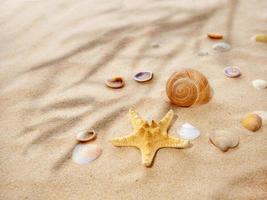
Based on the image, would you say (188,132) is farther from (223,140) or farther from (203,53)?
(203,53)

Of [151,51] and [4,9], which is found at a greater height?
[4,9]

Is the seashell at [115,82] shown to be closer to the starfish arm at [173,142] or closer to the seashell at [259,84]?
the starfish arm at [173,142]

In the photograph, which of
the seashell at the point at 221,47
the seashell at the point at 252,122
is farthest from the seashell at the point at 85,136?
the seashell at the point at 221,47

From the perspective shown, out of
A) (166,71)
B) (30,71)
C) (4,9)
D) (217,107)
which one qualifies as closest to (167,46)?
(166,71)

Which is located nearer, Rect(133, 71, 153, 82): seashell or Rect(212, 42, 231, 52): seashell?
Rect(133, 71, 153, 82): seashell

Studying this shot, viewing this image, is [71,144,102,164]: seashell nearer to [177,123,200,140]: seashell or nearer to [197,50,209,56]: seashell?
[177,123,200,140]: seashell

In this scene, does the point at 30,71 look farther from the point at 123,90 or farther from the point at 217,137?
the point at 217,137

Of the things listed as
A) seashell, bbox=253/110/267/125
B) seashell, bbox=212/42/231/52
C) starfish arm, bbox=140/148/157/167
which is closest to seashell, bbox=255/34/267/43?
seashell, bbox=212/42/231/52
